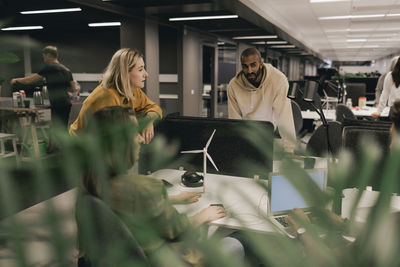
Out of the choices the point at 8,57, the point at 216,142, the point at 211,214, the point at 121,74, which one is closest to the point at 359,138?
the point at 216,142

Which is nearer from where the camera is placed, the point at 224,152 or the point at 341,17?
the point at 224,152

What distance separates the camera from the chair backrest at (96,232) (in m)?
0.45

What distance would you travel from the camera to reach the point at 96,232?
0.51 meters

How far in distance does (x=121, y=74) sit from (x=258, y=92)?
3.90 ft

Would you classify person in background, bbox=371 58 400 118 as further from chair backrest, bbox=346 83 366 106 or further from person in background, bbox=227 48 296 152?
person in background, bbox=227 48 296 152

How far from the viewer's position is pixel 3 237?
382 millimetres

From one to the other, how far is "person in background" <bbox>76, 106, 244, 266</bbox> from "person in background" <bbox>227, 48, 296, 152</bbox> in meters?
2.11

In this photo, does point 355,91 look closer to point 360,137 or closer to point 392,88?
point 392,88

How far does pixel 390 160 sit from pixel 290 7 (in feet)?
24.0

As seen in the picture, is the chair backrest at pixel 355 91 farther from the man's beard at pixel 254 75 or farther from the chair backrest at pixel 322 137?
the man's beard at pixel 254 75

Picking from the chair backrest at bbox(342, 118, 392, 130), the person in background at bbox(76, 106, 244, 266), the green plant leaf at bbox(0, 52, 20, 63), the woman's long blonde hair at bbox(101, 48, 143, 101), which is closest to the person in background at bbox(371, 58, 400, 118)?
the chair backrest at bbox(342, 118, 392, 130)

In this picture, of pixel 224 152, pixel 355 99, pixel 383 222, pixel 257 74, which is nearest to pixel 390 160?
pixel 383 222

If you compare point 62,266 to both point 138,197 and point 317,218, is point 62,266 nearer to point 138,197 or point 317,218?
point 138,197

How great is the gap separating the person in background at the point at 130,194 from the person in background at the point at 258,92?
211 centimetres
